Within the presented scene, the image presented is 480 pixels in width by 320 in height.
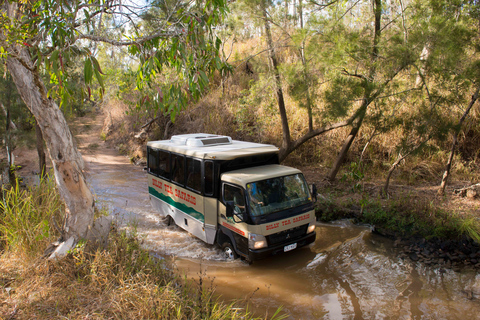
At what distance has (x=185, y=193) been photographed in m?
7.56

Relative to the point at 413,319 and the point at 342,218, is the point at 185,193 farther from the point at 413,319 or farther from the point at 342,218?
the point at 413,319

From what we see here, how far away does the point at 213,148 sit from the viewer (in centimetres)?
733

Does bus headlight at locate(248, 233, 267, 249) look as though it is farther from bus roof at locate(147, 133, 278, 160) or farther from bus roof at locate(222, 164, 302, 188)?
bus roof at locate(147, 133, 278, 160)

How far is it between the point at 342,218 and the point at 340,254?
200 cm

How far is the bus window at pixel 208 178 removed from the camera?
265 inches

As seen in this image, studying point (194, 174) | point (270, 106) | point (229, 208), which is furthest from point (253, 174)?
point (270, 106)

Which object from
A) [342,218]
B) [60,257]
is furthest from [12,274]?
[342,218]

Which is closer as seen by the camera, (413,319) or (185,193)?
(413,319)

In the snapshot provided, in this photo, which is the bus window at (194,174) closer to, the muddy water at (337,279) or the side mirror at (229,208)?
the side mirror at (229,208)

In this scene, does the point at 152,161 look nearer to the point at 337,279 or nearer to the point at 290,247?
the point at 290,247

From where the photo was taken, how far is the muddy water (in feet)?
17.1

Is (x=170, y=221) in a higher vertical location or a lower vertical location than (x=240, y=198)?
lower

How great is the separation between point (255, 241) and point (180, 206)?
8.35ft

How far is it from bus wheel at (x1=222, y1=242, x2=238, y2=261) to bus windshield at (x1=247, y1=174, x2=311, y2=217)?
1.06m
